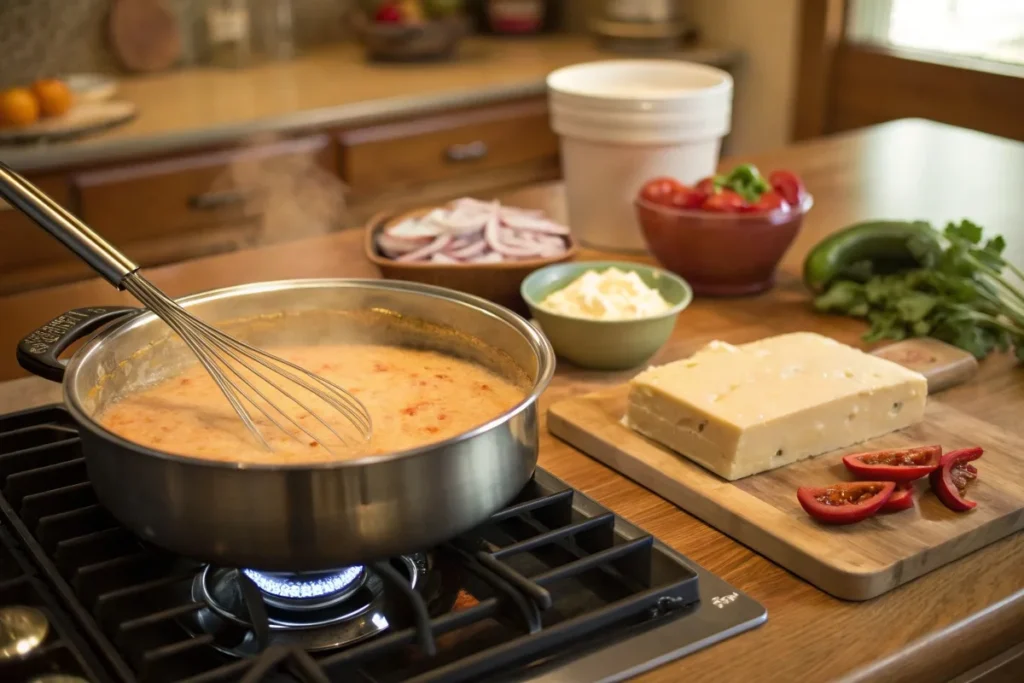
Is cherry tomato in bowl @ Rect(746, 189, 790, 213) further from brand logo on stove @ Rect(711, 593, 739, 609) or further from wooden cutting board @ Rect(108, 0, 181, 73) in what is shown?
wooden cutting board @ Rect(108, 0, 181, 73)

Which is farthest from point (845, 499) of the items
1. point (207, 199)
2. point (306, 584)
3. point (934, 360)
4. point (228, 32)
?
point (228, 32)

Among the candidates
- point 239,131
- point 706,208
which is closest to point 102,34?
point 239,131

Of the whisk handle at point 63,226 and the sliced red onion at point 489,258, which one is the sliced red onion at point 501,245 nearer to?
the sliced red onion at point 489,258

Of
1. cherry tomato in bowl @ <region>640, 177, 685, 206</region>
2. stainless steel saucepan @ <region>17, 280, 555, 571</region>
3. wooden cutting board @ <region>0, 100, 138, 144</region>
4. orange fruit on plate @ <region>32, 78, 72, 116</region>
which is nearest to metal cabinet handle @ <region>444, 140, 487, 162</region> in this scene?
wooden cutting board @ <region>0, 100, 138, 144</region>

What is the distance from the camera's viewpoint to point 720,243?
1396 mm

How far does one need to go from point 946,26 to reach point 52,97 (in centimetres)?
214

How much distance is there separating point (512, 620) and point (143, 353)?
413 mm

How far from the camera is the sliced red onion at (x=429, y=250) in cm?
132

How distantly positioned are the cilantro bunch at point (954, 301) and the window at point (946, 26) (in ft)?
5.23

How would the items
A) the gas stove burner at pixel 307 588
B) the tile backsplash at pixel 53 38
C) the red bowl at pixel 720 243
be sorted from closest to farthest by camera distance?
the gas stove burner at pixel 307 588 → the red bowl at pixel 720 243 → the tile backsplash at pixel 53 38

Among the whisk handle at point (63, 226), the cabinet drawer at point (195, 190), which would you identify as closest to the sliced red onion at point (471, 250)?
the whisk handle at point (63, 226)

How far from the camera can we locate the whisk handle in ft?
2.71

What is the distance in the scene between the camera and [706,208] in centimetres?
142

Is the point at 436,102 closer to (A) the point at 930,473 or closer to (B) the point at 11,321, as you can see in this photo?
(B) the point at 11,321
